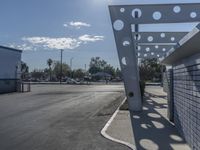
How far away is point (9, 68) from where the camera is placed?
42.7 m

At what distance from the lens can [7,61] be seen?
42.0 m

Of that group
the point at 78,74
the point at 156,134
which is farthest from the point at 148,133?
the point at 78,74

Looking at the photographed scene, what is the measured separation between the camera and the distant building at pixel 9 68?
134 ft

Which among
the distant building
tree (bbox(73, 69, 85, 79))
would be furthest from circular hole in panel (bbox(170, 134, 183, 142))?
tree (bbox(73, 69, 85, 79))

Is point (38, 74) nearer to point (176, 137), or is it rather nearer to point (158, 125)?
point (158, 125)

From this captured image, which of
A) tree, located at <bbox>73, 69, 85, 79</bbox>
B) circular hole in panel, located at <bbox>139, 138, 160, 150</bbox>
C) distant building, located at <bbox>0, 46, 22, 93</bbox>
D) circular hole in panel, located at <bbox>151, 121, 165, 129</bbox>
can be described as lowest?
circular hole in panel, located at <bbox>139, 138, 160, 150</bbox>

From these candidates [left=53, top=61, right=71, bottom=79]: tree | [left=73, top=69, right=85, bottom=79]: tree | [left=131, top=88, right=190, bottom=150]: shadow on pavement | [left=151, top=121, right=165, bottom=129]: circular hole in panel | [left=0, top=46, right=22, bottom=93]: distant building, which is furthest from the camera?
[left=73, top=69, right=85, bottom=79]: tree

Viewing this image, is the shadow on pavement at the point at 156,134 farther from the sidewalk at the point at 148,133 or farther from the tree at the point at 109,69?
the tree at the point at 109,69

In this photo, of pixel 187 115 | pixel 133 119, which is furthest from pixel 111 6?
pixel 187 115

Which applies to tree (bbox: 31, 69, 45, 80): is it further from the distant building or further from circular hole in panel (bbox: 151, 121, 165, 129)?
circular hole in panel (bbox: 151, 121, 165, 129)

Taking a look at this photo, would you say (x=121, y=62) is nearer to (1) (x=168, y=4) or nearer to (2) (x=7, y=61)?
(1) (x=168, y=4)

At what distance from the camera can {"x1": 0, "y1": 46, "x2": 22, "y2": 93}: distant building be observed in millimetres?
40781

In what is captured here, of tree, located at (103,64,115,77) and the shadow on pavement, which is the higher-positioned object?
tree, located at (103,64,115,77)

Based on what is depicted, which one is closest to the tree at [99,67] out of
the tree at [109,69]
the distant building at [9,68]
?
the tree at [109,69]
